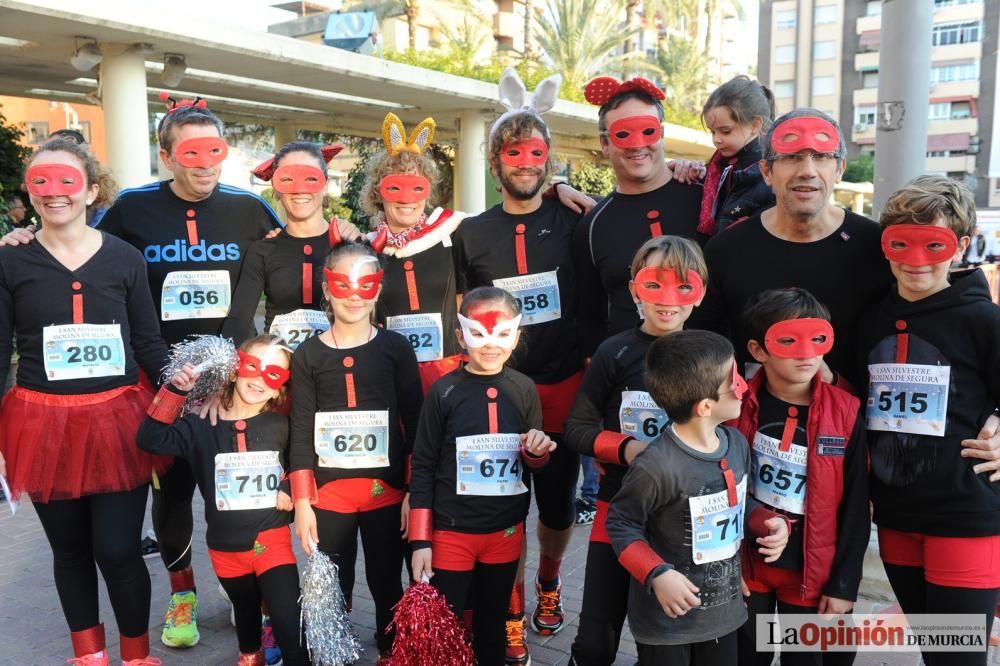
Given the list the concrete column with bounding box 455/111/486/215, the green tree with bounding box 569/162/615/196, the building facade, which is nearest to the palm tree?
the green tree with bounding box 569/162/615/196

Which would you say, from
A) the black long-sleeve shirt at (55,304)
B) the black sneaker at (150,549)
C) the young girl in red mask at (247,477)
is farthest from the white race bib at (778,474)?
the black sneaker at (150,549)

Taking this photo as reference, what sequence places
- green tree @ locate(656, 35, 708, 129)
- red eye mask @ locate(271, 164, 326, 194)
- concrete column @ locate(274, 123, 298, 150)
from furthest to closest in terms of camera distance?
green tree @ locate(656, 35, 708, 129)
concrete column @ locate(274, 123, 298, 150)
red eye mask @ locate(271, 164, 326, 194)

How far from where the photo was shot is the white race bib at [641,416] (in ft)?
9.77

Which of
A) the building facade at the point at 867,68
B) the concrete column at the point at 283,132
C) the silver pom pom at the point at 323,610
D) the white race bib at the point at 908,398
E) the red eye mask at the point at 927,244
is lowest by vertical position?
the silver pom pom at the point at 323,610

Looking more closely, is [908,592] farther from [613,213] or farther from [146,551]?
[146,551]

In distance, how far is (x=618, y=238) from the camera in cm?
345

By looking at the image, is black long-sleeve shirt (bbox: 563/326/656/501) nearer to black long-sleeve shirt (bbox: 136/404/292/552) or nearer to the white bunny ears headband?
black long-sleeve shirt (bbox: 136/404/292/552)

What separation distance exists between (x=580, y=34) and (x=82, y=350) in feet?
95.3

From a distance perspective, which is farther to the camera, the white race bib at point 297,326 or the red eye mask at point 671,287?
the white race bib at point 297,326

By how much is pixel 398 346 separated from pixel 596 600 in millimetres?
1310

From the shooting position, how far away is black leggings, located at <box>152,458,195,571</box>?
3.76 metres

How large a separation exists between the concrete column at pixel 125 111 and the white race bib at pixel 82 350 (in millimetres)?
7184

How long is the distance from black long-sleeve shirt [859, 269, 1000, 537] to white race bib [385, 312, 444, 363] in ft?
6.06

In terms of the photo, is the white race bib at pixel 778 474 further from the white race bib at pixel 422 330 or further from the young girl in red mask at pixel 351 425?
the white race bib at pixel 422 330
